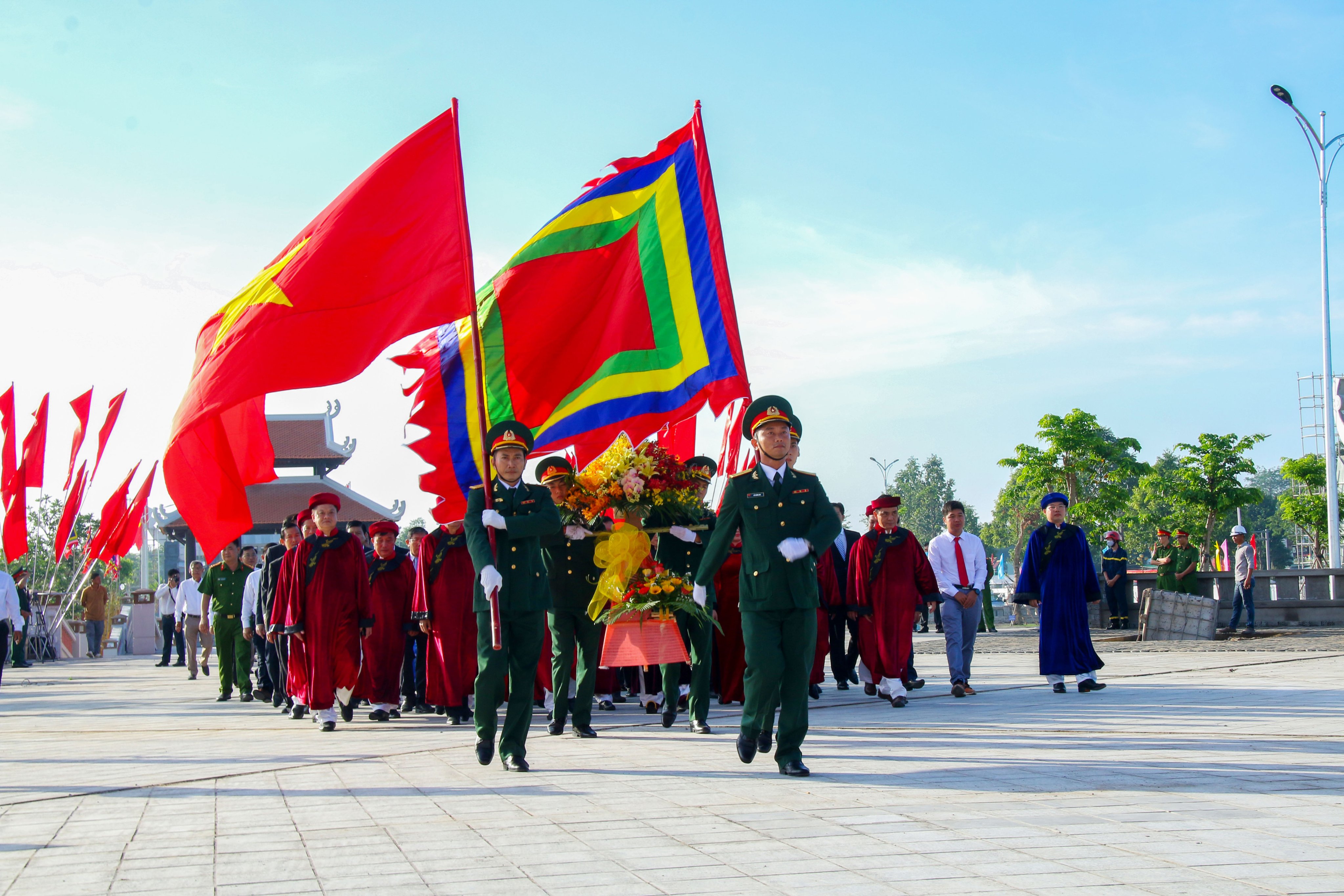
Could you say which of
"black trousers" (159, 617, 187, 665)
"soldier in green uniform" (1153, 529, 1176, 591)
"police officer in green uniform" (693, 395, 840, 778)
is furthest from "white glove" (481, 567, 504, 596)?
"black trousers" (159, 617, 187, 665)

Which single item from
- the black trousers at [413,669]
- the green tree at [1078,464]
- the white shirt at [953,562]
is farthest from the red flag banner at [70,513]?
the green tree at [1078,464]

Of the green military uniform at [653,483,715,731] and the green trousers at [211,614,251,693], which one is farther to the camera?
the green trousers at [211,614,251,693]

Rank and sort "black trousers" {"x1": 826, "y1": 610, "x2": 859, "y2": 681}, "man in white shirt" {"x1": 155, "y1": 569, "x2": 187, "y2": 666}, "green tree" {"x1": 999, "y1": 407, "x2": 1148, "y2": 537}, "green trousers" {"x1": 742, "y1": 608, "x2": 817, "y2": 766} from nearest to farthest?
"green trousers" {"x1": 742, "y1": 608, "x2": 817, "y2": 766} < "black trousers" {"x1": 826, "y1": 610, "x2": 859, "y2": 681} < "man in white shirt" {"x1": 155, "y1": 569, "x2": 187, "y2": 666} < "green tree" {"x1": 999, "y1": 407, "x2": 1148, "y2": 537}

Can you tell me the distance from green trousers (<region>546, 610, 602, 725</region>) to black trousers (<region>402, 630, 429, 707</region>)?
95.1 inches

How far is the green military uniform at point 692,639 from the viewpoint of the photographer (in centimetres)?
904

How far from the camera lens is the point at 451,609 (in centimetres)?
1057

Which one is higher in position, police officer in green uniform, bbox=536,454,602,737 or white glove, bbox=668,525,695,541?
white glove, bbox=668,525,695,541

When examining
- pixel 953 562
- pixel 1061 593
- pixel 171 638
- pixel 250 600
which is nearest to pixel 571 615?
pixel 953 562

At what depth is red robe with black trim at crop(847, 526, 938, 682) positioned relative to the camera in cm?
1073

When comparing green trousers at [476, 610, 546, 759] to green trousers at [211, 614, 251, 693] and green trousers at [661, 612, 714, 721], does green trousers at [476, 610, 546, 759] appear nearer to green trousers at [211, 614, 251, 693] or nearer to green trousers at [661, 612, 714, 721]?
green trousers at [661, 612, 714, 721]

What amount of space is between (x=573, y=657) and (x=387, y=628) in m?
2.91

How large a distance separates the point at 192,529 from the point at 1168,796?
6917 mm

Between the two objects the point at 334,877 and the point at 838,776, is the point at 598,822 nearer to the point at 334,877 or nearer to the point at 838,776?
the point at 334,877

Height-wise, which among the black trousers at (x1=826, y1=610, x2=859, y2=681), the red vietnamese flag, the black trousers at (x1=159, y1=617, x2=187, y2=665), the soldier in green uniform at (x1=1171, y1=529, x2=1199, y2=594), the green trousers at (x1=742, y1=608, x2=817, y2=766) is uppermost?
the red vietnamese flag
